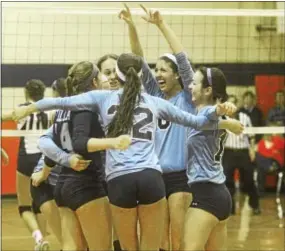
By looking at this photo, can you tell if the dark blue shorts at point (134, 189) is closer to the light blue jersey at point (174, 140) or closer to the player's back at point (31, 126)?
the light blue jersey at point (174, 140)

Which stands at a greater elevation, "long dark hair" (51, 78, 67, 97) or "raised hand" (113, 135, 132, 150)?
"long dark hair" (51, 78, 67, 97)

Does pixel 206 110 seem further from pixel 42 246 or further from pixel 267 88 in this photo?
pixel 267 88

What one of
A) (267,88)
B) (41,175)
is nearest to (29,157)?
(41,175)

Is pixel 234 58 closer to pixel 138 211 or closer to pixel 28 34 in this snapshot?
pixel 28 34

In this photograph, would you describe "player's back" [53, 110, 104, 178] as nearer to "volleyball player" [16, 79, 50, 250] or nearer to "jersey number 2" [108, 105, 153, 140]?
"jersey number 2" [108, 105, 153, 140]

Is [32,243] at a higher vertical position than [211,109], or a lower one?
lower

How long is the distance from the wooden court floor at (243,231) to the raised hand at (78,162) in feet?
11.7

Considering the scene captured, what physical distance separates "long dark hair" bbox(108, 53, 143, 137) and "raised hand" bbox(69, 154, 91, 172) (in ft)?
0.83

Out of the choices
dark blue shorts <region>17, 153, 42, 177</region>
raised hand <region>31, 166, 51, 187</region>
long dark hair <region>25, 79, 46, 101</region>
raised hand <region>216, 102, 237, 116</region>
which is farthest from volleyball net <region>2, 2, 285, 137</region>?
raised hand <region>216, 102, 237, 116</region>

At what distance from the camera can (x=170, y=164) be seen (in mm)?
4945

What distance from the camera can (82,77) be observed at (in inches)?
184

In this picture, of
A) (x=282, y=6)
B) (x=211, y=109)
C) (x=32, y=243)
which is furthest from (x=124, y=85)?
(x=282, y=6)

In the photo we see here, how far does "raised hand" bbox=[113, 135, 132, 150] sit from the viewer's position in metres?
4.06

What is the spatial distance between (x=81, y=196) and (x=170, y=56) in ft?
4.16
